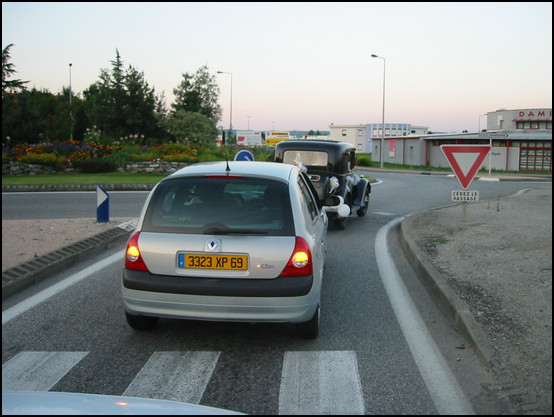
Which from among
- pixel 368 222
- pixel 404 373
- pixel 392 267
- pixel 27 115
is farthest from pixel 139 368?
pixel 27 115

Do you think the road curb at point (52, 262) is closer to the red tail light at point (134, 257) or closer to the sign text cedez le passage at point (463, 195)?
the red tail light at point (134, 257)

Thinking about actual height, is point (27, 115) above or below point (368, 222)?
above

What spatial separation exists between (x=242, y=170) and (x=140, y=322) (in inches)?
64.7

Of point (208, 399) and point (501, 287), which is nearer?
point (208, 399)

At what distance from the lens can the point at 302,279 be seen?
4.35 metres

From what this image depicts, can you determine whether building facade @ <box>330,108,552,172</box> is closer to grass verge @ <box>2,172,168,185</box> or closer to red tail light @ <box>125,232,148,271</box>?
grass verge @ <box>2,172,168,185</box>

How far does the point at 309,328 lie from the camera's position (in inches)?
183

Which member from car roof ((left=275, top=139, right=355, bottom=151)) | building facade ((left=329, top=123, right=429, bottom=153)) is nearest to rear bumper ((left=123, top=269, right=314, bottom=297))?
car roof ((left=275, top=139, right=355, bottom=151))

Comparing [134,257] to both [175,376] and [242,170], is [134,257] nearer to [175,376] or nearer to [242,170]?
[175,376]

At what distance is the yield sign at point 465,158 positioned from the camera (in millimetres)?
9844

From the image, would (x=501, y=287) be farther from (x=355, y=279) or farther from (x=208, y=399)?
(x=208, y=399)

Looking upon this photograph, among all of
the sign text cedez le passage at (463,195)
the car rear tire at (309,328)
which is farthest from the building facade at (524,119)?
the car rear tire at (309,328)

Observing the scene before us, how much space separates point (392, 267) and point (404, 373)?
12.6 ft

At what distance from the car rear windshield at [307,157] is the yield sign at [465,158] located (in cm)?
282
